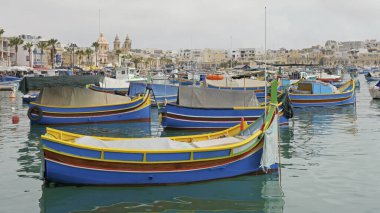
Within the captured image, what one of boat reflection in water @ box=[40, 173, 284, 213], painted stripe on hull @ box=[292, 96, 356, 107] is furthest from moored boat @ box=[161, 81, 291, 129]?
painted stripe on hull @ box=[292, 96, 356, 107]

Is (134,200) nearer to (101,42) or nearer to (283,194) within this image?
(283,194)

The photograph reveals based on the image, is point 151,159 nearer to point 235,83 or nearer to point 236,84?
point 236,84

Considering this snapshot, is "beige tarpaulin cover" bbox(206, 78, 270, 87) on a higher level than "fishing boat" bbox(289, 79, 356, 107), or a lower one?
higher

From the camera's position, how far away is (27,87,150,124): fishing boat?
3025cm

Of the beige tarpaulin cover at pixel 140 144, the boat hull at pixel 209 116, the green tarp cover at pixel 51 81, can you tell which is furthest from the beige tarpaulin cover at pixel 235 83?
the beige tarpaulin cover at pixel 140 144

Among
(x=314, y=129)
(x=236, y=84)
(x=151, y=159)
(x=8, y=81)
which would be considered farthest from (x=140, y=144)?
(x=8, y=81)

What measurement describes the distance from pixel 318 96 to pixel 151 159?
31577 millimetres

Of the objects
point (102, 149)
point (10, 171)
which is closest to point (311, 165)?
point (102, 149)

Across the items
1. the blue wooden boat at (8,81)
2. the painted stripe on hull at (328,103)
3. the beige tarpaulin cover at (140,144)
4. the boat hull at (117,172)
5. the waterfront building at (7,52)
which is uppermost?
the waterfront building at (7,52)

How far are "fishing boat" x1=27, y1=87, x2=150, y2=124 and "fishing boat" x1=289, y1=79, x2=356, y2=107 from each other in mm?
17061

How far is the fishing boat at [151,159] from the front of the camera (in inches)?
567

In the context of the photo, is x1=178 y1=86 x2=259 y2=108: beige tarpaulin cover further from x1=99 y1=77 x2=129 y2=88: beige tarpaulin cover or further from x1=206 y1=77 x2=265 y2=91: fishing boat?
x1=99 y1=77 x2=129 y2=88: beige tarpaulin cover

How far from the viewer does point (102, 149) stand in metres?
14.2

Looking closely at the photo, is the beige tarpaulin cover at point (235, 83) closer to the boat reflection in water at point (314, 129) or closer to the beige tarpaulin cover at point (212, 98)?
the boat reflection in water at point (314, 129)
